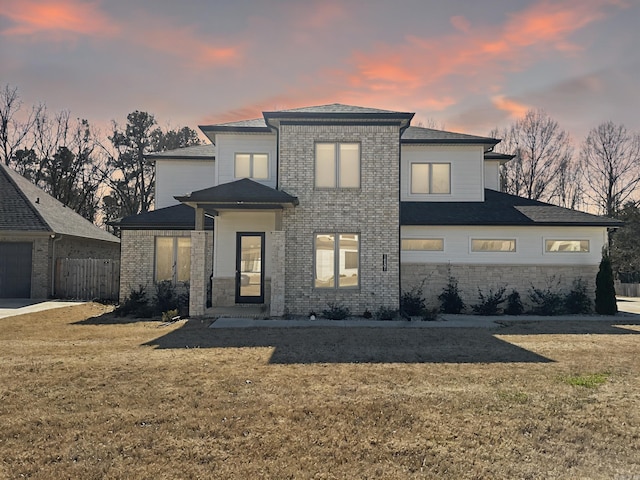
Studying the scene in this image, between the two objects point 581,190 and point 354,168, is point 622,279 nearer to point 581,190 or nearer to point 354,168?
point 581,190

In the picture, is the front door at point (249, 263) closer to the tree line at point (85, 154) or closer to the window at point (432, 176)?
the window at point (432, 176)

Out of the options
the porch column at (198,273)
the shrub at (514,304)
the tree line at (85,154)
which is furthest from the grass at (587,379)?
the tree line at (85,154)

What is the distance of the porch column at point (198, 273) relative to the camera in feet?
40.7

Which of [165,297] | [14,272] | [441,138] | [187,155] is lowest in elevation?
[165,297]

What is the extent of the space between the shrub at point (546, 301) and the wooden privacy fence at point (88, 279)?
1698 centimetres

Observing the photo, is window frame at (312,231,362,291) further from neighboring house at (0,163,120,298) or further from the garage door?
the garage door

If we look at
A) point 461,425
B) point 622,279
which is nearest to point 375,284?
point 461,425

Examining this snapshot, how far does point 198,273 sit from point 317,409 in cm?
844

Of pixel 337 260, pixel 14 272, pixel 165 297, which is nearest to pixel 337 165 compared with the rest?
pixel 337 260

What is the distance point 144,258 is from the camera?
1539 cm

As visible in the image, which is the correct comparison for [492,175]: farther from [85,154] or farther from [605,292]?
[85,154]

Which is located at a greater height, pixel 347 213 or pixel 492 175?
pixel 492 175

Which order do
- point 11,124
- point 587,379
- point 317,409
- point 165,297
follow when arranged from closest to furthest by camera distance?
point 317,409 < point 587,379 < point 165,297 < point 11,124

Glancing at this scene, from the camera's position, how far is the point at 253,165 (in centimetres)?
1500
